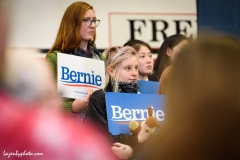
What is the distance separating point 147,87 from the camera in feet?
6.72

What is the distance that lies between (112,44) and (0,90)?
1713mm

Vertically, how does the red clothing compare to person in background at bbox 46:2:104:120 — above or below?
below

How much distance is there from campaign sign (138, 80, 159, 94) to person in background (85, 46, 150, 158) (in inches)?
2.5

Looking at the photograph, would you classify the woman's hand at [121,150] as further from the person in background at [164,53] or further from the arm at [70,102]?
the person in background at [164,53]

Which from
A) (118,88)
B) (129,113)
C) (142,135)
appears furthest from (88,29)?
(142,135)

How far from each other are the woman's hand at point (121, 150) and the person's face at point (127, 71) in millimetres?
286

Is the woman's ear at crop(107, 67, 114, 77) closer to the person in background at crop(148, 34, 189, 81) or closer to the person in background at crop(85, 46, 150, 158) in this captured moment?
the person in background at crop(85, 46, 150, 158)

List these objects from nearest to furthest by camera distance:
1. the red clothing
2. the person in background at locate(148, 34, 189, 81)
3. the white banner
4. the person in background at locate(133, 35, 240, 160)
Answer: the person in background at locate(133, 35, 240, 160)
the red clothing
the person in background at locate(148, 34, 189, 81)
the white banner

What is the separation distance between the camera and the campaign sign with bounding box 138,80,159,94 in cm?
202

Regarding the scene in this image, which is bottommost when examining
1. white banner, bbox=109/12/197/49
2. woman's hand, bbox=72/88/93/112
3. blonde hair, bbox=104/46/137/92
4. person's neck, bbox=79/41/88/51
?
woman's hand, bbox=72/88/93/112

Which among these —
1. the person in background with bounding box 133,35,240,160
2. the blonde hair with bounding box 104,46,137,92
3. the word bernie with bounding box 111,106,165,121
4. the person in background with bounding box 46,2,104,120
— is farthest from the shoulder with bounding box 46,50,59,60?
the person in background with bounding box 133,35,240,160

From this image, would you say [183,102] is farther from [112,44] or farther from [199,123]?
[112,44]

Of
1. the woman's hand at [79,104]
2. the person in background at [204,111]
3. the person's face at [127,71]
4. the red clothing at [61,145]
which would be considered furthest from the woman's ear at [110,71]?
the person in background at [204,111]

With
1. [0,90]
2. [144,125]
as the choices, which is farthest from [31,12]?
[0,90]
